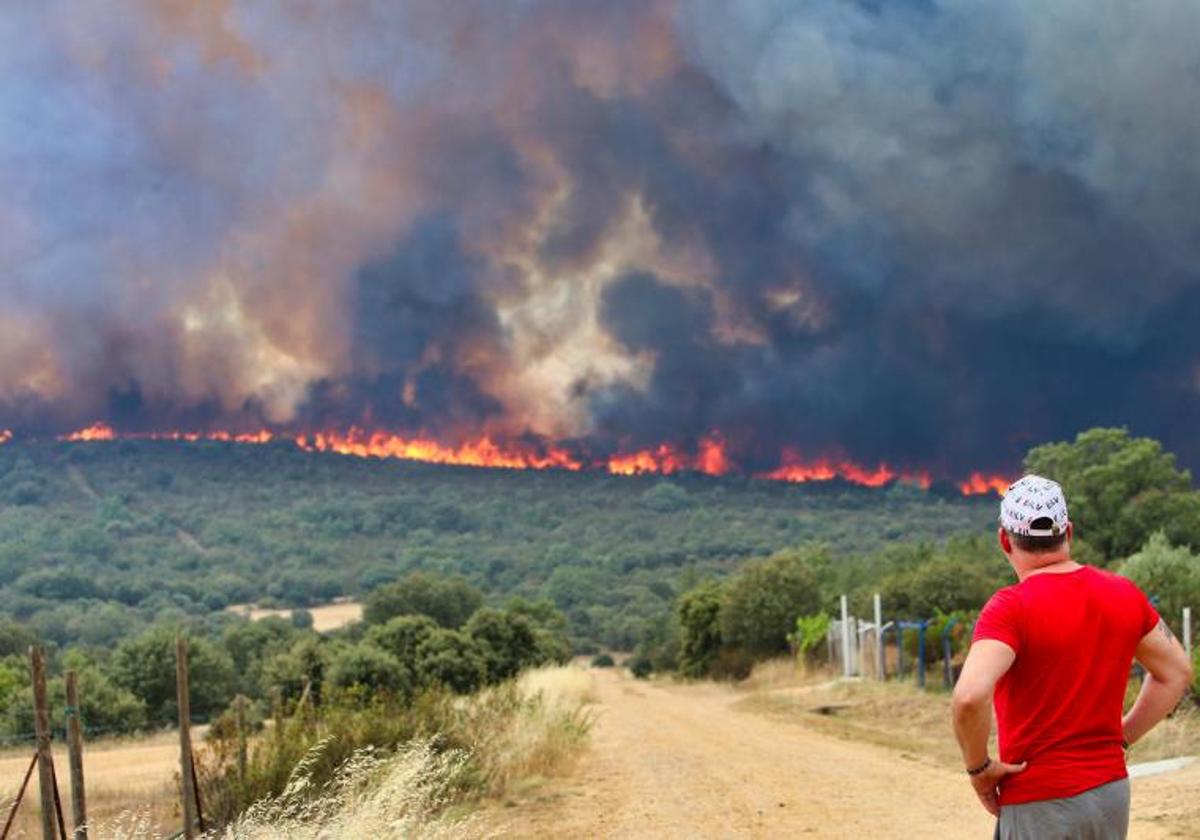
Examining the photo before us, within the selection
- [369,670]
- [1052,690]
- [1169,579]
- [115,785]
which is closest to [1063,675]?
[1052,690]

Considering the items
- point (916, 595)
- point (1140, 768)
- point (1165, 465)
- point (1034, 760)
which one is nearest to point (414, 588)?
point (916, 595)

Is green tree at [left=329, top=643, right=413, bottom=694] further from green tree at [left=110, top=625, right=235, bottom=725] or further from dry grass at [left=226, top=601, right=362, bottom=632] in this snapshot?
dry grass at [left=226, top=601, right=362, bottom=632]

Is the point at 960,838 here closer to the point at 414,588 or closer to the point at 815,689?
the point at 815,689

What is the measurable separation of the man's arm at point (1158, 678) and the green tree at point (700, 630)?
1941 inches

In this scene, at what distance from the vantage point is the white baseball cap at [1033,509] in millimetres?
4906

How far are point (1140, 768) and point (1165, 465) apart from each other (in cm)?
3896

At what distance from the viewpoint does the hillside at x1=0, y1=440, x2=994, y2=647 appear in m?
107

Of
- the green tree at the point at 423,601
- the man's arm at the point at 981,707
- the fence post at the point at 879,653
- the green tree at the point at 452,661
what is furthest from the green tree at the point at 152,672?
the man's arm at the point at 981,707

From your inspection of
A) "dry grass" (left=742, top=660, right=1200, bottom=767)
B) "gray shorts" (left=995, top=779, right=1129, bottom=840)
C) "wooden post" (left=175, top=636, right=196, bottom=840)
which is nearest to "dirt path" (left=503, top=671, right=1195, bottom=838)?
"dry grass" (left=742, top=660, right=1200, bottom=767)

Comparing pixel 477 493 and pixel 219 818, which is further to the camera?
pixel 477 493

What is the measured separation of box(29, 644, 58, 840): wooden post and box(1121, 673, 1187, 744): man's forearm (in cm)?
778

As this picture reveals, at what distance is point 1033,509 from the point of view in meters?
4.91

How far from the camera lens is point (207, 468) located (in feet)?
554

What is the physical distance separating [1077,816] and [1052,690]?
440 millimetres
